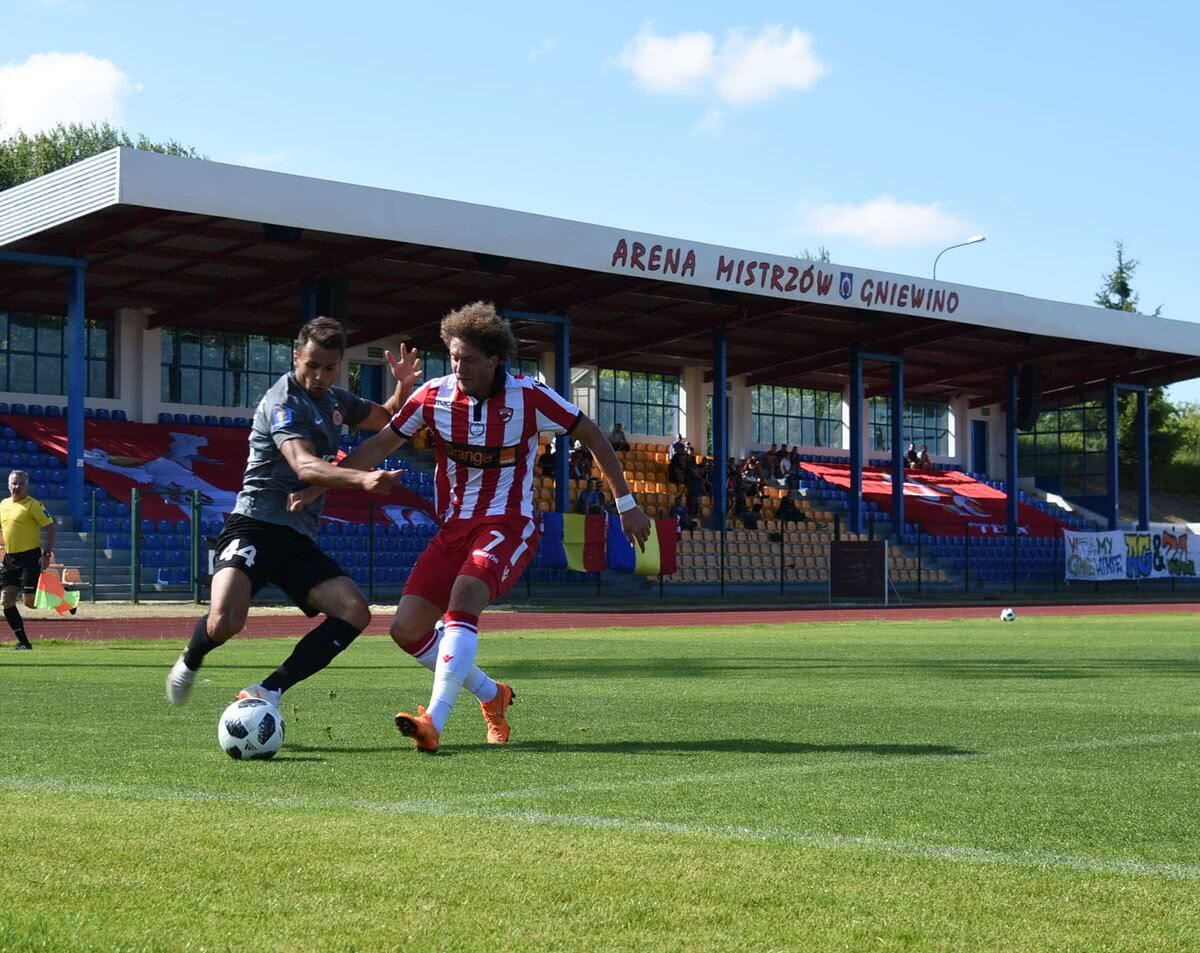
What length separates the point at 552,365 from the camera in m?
49.1

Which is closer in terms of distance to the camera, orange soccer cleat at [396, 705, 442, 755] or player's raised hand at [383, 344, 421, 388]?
orange soccer cleat at [396, 705, 442, 755]

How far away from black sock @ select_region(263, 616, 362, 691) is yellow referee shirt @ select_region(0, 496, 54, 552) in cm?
952

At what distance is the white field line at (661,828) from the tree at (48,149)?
65.2 meters

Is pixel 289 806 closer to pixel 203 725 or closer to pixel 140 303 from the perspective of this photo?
pixel 203 725

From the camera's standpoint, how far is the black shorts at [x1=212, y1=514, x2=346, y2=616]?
7562 mm

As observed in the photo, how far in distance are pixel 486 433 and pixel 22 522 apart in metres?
10.3

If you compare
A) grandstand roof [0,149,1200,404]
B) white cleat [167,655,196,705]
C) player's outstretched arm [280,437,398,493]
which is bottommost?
white cleat [167,655,196,705]

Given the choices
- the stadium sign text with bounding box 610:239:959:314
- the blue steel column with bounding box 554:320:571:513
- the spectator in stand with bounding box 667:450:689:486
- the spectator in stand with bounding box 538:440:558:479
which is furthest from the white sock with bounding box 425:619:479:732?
the spectator in stand with bounding box 667:450:689:486

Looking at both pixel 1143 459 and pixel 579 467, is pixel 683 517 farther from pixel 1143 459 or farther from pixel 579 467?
pixel 1143 459

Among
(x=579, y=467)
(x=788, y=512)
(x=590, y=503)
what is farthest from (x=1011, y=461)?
(x=590, y=503)

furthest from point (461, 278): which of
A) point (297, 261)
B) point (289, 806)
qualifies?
point (289, 806)

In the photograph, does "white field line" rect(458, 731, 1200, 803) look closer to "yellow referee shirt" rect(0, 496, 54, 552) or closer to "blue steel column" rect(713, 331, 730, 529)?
"yellow referee shirt" rect(0, 496, 54, 552)

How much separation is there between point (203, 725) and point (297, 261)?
2772cm

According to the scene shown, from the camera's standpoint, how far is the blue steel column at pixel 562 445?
122ft
